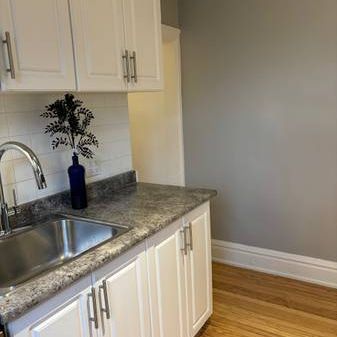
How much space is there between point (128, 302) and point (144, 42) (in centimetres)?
127

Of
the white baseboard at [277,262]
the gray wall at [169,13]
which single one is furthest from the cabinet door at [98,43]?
the white baseboard at [277,262]

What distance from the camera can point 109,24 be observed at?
1.57 m

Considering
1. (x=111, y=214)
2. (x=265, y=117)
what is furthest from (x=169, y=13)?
(x=111, y=214)

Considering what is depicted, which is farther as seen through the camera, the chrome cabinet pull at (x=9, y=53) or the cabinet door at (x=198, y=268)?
the cabinet door at (x=198, y=268)

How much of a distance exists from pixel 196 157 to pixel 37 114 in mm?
1644

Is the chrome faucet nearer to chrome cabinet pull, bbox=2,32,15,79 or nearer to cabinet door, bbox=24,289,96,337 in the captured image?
→ chrome cabinet pull, bbox=2,32,15,79

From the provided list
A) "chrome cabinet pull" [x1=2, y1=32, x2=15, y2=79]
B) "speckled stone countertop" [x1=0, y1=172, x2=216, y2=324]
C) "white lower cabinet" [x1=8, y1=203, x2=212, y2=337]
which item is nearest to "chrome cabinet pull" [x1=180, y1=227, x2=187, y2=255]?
"white lower cabinet" [x1=8, y1=203, x2=212, y2=337]

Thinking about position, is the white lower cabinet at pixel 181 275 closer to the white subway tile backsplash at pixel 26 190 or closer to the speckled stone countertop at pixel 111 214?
the speckled stone countertop at pixel 111 214

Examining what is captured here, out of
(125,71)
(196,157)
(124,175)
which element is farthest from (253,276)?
(125,71)

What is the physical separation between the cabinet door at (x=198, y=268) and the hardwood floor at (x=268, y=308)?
260 mm

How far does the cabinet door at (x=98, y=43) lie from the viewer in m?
1.42

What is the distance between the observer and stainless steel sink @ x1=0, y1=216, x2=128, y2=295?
139 centimetres

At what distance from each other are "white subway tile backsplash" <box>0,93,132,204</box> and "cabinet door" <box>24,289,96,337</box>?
25.6 inches

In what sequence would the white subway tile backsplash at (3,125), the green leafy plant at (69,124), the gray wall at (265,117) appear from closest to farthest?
the white subway tile backsplash at (3,125)
the green leafy plant at (69,124)
the gray wall at (265,117)
